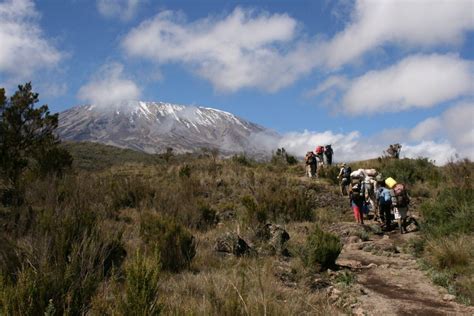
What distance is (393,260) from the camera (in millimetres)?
7844

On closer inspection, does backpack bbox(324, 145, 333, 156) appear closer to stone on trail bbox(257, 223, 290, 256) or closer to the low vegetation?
the low vegetation

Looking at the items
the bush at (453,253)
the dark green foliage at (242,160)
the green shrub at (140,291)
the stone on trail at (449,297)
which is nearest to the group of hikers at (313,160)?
the dark green foliage at (242,160)

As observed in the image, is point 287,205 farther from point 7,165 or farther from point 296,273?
point 7,165

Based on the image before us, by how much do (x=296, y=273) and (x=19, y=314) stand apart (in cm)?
416

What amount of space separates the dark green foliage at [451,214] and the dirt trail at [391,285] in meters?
0.82

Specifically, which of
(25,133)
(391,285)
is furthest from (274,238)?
(25,133)

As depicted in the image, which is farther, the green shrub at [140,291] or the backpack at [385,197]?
the backpack at [385,197]

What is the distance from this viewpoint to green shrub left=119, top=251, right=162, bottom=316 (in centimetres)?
305

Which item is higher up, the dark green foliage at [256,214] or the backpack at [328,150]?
the backpack at [328,150]

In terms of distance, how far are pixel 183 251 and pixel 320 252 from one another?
7.36ft

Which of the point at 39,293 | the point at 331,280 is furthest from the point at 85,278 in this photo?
the point at 331,280

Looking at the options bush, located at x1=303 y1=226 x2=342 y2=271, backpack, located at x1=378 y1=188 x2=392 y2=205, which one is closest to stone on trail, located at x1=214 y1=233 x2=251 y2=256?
bush, located at x1=303 y1=226 x2=342 y2=271

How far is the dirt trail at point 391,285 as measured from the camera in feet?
16.3

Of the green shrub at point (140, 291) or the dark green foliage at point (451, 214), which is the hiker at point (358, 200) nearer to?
the dark green foliage at point (451, 214)
